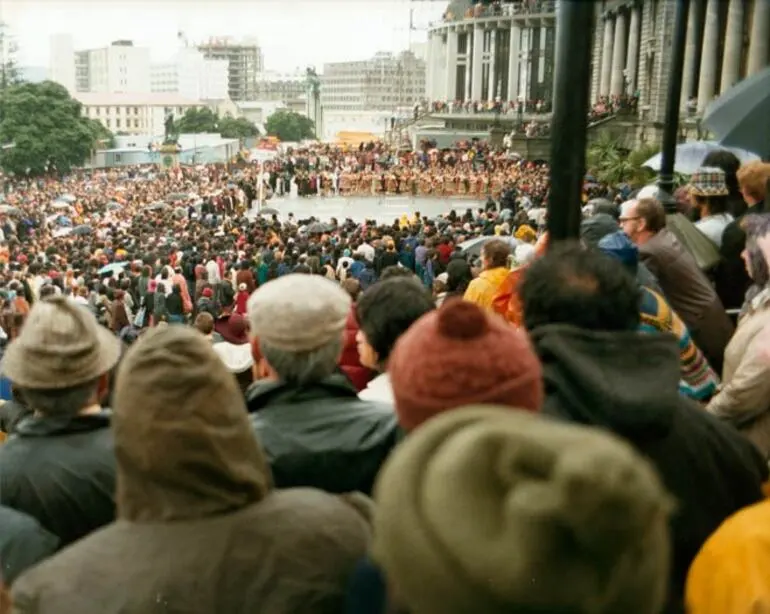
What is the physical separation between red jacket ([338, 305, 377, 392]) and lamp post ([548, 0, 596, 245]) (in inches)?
52.5

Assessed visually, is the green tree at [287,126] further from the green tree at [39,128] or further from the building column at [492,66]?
the green tree at [39,128]

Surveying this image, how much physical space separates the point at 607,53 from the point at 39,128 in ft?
130

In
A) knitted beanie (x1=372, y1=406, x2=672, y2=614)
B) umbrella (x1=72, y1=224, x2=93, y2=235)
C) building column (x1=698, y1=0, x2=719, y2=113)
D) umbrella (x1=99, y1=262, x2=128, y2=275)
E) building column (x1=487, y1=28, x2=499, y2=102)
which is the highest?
building column (x1=487, y1=28, x2=499, y2=102)

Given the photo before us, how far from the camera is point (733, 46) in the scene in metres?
30.2

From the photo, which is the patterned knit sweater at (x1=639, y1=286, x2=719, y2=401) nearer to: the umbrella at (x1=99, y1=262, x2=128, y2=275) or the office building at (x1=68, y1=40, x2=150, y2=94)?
the umbrella at (x1=99, y1=262, x2=128, y2=275)

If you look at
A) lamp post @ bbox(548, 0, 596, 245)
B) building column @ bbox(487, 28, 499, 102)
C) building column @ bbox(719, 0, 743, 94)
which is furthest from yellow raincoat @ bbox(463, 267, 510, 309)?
building column @ bbox(487, 28, 499, 102)

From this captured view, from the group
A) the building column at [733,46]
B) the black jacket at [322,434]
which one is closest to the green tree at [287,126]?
Answer: the building column at [733,46]

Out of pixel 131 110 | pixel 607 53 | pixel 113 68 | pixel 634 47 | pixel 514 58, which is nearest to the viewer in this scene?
pixel 634 47

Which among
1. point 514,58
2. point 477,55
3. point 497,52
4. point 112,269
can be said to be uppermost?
point 497,52

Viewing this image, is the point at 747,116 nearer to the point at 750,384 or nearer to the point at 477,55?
the point at 750,384

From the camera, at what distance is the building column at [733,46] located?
30.1 metres

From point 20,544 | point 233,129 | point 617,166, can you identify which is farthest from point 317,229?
point 233,129

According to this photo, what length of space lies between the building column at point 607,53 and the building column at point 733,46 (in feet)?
74.2

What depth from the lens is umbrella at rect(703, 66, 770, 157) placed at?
6.29 m
